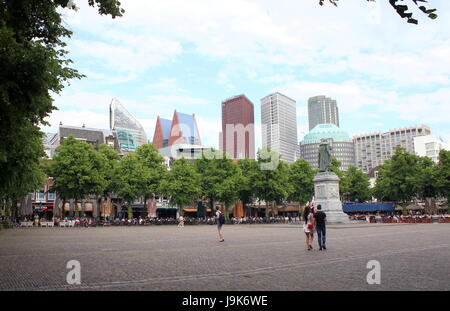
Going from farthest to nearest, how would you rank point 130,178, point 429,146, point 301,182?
point 429,146
point 301,182
point 130,178

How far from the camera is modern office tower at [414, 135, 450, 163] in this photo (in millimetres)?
159500

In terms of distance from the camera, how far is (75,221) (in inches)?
2039

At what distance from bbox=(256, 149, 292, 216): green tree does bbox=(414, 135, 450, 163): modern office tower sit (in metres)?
112

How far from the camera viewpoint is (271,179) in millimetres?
68312

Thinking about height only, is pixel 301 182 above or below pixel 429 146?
below

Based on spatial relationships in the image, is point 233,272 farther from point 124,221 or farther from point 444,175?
point 444,175

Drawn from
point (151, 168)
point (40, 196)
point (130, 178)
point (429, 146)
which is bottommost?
point (40, 196)

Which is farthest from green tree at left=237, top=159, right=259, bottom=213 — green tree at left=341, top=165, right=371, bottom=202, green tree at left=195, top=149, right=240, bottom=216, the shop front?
the shop front

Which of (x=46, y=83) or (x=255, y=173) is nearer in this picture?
(x=46, y=83)

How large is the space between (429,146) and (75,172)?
153372 millimetres

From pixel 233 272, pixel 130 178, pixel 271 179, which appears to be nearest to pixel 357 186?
pixel 271 179

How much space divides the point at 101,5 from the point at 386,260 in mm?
11841
